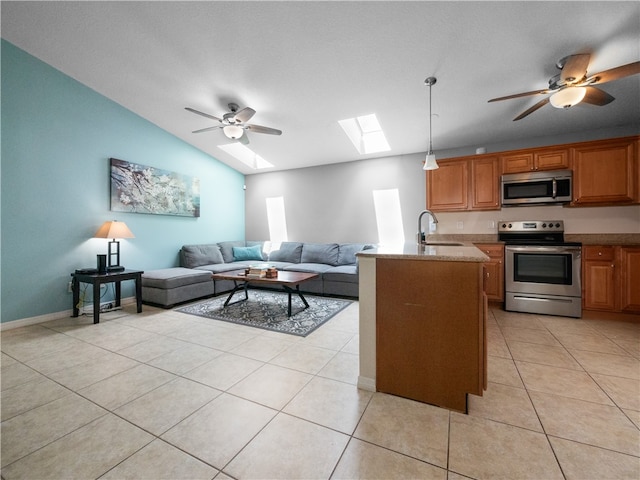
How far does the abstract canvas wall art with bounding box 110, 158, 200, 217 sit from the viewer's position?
12.6ft

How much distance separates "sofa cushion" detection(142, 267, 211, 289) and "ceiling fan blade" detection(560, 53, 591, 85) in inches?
191

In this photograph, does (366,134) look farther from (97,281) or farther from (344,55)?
(97,281)

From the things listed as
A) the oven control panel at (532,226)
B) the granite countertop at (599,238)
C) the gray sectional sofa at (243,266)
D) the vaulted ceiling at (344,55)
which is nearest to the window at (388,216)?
the gray sectional sofa at (243,266)

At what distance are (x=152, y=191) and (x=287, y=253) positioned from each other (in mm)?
2682

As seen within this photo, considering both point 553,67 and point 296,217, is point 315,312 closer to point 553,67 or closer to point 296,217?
point 296,217

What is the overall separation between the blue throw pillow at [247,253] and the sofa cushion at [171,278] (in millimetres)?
1394

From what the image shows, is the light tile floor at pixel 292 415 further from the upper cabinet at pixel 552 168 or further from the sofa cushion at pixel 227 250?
the sofa cushion at pixel 227 250

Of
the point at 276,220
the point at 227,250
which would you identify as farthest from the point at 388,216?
the point at 227,250

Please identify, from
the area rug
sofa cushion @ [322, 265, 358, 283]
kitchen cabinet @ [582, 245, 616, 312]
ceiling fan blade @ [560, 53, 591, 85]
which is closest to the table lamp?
the area rug

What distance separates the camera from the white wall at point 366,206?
3.62 meters

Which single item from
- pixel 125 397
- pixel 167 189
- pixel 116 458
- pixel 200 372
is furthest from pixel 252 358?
pixel 167 189

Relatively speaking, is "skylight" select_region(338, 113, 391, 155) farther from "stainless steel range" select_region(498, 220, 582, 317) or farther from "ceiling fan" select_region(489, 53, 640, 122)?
"stainless steel range" select_region(498, 220, 582, 317)

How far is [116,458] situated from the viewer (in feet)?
4.04

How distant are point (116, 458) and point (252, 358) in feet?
3.52
